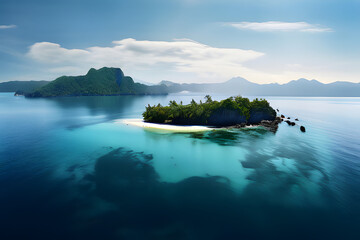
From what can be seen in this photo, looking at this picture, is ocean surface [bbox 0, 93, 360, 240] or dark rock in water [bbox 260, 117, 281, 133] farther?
dark rock in water [bbox 260, 117, 281, 133]

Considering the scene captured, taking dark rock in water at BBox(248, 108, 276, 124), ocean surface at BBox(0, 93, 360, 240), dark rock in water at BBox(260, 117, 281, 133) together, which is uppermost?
dark rock in water at BBox(248, 108, 276, 124)

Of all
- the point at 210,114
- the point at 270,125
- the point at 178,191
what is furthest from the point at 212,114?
the point at 178,191

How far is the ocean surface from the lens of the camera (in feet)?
58.1

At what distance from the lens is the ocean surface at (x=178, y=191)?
697 inches

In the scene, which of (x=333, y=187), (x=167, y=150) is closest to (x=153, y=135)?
(x=167, y=150)

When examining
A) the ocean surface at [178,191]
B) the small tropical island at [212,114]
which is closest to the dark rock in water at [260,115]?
the small tropical island at [212,114]

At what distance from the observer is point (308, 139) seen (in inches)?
2120

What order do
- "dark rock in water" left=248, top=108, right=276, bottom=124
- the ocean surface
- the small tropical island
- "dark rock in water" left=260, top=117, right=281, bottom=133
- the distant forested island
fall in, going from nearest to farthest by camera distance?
the ocean surface < "dark rock in water" left=260, top=117, right=281, bottom=133 < the small tropical island < the distant forested island < "dark rock in water" left=248, top=108, right=276, bottom=124

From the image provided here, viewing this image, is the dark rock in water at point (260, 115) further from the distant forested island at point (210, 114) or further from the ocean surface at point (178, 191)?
the ocean surface at point (178, 191)

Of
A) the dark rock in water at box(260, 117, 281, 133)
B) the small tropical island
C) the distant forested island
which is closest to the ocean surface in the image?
the dark rock in water at box(260, 117, 281, 133)

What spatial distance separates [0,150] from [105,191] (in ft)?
114

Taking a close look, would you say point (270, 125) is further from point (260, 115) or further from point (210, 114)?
point (210, 114)

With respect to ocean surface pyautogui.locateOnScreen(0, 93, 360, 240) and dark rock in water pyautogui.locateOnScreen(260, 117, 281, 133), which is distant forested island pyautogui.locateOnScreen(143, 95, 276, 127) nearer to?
dark rock in water pyautogui.locateOnScreen(260, 117, 281, 133)

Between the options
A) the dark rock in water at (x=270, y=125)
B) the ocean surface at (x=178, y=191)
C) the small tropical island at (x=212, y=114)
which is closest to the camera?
the ocean surface at (x=178, y=191)
